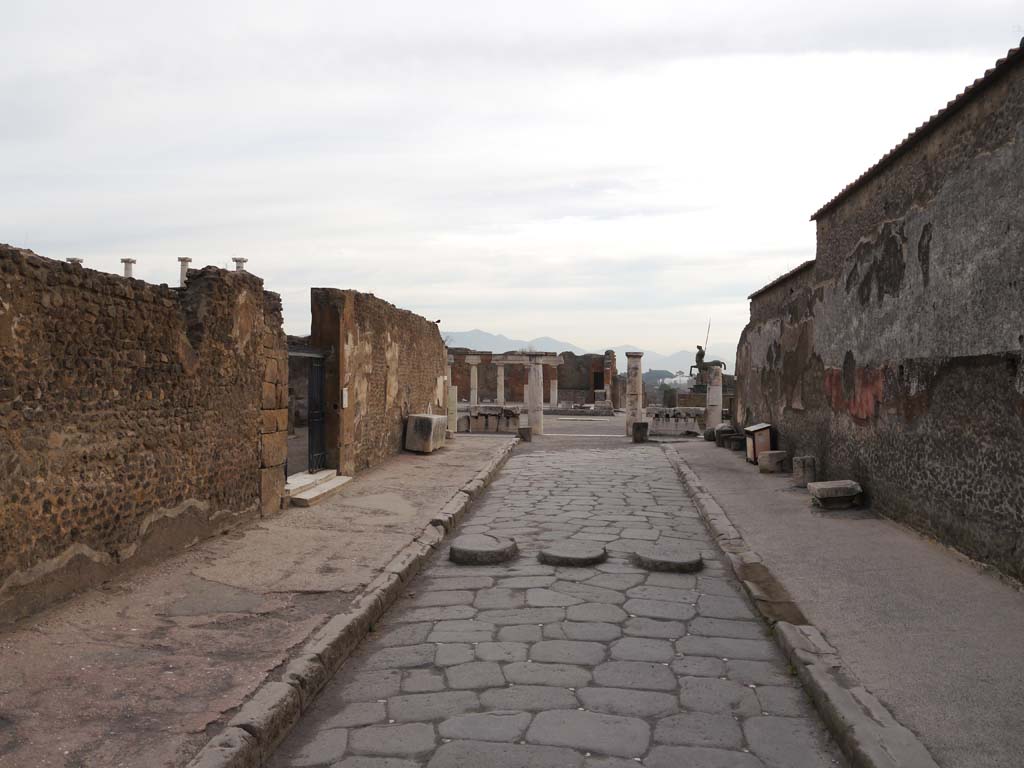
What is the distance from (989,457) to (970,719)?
306 centimetres

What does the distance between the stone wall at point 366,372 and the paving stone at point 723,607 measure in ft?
19.1

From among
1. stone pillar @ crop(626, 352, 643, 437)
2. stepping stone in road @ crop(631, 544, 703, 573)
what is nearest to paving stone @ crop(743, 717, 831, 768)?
stepping stone in road @ crop(631, 544, 703, 573)

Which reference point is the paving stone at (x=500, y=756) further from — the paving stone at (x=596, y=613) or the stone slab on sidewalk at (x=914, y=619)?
the paving stone at (x=596, y=613)

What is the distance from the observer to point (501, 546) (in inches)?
253

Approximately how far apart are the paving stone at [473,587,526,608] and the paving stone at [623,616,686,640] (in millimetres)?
738

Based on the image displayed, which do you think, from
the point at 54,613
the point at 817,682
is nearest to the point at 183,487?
the point at 54,613

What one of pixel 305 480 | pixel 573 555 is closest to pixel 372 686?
pixel 573 555

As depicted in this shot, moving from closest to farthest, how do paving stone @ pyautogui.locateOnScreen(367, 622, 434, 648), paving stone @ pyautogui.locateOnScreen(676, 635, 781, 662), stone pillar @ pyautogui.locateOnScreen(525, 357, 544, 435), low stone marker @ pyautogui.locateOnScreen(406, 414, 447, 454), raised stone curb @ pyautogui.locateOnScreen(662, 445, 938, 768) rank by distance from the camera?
raised stone curb @ pyautogui.locateOnScreen(662, 445, 938, 768), paving stone @ pyautogui.locateOnScreen(676, 635, 781, 662), paving stone @ pyautogui.locateOnScreen(367, 622, 434, 648), low stone marker @ pyautogui.locateOnScreen(406, 414, 447, 454), stone pillar @ pyautogui.locateOnScreen(525, 357, 544, 435)

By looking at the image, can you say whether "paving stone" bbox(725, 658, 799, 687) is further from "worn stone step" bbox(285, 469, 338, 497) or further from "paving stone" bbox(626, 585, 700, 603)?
"worn stone step" bbox(285, 469, 338, 497)

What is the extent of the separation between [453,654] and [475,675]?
33 cm

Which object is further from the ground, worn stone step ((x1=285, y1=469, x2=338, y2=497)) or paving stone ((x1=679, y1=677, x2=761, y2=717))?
worn stone step ((x1=285, y1=469, x2=338, y2=497))

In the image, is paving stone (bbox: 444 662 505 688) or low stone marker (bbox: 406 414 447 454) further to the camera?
low stone marker (bbox: 406 414 447 454)

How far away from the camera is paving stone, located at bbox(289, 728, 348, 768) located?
124 inches

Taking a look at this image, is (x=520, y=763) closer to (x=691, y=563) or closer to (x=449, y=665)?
(x=449, y=665)
